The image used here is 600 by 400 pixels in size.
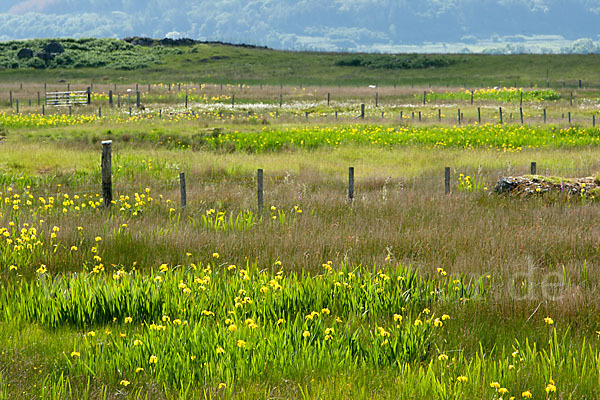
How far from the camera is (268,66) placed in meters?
105

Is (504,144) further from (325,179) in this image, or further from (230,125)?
(230,125)

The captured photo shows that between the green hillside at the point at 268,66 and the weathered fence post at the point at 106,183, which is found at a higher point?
the green hillside at the point at 268,66

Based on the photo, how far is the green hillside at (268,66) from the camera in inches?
3310

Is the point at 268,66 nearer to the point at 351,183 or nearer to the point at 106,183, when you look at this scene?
the point at 351,183

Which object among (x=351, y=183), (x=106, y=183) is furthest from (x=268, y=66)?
(x=106, y=183)

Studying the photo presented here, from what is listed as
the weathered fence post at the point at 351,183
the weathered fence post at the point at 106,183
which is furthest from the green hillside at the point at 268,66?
the weathered fence post at the point at 106,183

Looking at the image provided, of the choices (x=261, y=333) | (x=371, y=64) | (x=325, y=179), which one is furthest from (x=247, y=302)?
(x=371, y=64)

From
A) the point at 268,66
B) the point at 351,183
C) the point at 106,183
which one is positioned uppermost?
the point at 268,66

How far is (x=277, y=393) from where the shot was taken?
505cm

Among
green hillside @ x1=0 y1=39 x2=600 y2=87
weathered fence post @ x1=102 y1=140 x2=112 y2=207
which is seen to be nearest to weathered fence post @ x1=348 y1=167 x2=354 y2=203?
weathered fence post @ x1=102 y1=140 x2=112 y2=207

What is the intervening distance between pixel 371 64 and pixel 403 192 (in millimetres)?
95933

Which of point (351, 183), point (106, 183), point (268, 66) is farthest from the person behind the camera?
point (268, 66)

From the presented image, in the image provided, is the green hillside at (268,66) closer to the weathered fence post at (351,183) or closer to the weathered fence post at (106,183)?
the weathered fence post at (351,183)

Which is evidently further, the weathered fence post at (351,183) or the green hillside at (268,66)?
the green hillside at (268,66)
